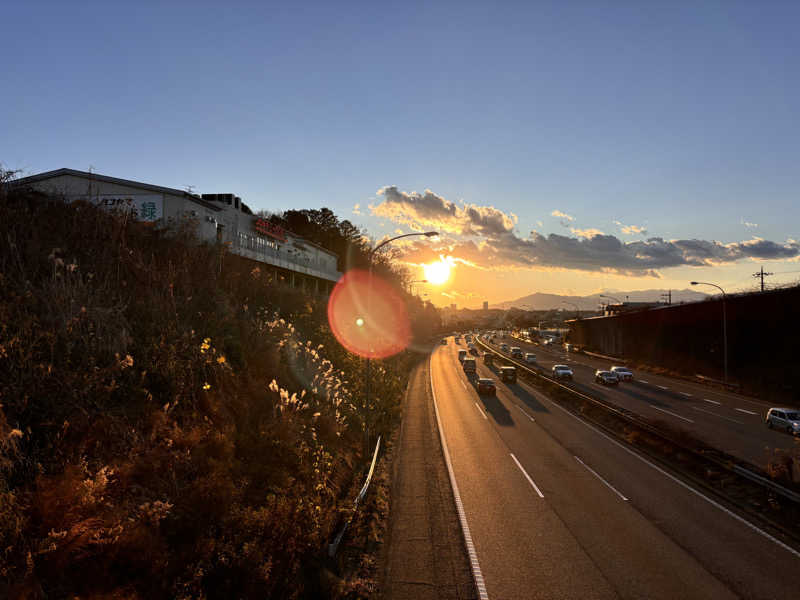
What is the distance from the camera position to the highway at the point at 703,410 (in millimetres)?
23859

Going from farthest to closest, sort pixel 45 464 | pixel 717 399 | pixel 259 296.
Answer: pixel 717 399 < pixel 259 296 < pixel 45 464

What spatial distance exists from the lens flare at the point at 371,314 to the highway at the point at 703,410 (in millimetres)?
20281

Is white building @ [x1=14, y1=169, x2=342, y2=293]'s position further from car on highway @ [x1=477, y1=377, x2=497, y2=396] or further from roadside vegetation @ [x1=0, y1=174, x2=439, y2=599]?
car on highway @ [x1=477, y1=377, x2=497, y2=396]

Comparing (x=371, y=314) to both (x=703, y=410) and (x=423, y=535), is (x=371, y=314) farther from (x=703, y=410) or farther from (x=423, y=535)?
(x=423, y=535)

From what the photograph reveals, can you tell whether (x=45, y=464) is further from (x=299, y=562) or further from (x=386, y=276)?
(x=386, y=276)

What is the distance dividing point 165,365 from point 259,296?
40.4 feet

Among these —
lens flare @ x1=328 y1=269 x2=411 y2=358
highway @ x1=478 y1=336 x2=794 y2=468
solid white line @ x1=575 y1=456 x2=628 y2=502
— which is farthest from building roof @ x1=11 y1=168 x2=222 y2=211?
highway @ x1=478 y1=336 x2=794 y2=468

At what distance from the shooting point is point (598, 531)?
44.2 feet

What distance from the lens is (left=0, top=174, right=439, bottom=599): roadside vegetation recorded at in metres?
7.08

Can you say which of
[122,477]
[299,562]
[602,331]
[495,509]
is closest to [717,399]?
[495,509]

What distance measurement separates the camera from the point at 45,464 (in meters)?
7.67

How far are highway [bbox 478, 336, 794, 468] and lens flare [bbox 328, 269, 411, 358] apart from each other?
66.5ft

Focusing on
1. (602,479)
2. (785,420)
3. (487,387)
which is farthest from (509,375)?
(602,479)

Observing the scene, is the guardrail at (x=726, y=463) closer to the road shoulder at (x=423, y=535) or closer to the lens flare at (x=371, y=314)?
the road shoulder at (x=423, y=535)
